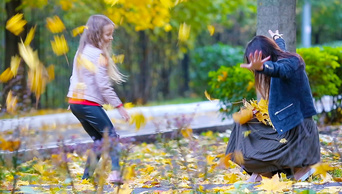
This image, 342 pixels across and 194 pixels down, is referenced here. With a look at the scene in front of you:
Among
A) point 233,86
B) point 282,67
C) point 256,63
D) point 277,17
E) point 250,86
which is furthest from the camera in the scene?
point 233,86

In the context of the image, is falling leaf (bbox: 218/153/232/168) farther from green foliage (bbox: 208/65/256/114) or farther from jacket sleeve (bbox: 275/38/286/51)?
green foliage (bbox: 208/65/256/114)

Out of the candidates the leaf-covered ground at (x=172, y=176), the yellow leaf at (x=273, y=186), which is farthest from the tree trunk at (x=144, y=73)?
the yellow leaf at (x=273, y=186)

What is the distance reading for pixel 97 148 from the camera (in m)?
3.16

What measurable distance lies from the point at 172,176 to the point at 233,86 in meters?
4.41

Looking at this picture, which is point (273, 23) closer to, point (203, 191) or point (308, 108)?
point (308, 108)

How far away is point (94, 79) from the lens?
479 centimetres

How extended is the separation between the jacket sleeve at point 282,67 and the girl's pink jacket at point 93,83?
136cm

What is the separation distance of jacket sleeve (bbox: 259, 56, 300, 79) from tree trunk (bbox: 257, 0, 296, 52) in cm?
173

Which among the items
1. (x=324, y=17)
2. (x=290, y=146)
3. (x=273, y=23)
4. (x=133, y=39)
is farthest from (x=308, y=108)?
(x=324, y=17)

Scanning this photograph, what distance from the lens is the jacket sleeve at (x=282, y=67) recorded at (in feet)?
13.2

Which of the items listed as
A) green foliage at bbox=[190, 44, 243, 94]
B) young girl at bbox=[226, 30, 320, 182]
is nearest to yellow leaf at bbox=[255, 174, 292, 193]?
young girl at bbox=[226, 30, 320, 182]

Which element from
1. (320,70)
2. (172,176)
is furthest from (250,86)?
(172,176)

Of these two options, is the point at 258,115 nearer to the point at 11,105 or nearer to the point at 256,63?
the point at 256,63

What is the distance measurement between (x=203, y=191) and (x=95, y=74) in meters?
1.75
